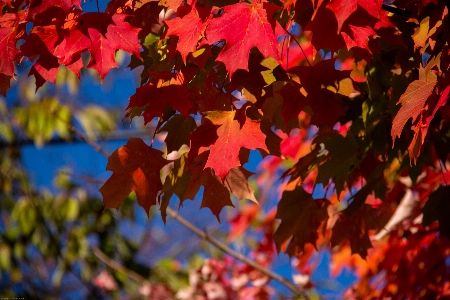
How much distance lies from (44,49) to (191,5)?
38 cm

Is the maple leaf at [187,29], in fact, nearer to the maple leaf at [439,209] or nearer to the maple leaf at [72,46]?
the maple leaf at [72,46]

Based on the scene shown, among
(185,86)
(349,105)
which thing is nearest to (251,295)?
(349,105)

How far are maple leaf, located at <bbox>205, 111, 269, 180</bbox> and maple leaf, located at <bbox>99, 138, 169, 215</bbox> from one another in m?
0.24

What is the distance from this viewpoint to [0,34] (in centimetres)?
134

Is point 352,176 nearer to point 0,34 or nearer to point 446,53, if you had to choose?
point 446,53

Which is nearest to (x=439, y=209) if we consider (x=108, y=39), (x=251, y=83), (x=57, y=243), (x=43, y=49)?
(x=251, y=83)

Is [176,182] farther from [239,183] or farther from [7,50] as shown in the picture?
[7,50]

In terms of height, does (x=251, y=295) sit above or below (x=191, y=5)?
below

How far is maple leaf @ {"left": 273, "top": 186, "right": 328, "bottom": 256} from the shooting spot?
167 centimetres

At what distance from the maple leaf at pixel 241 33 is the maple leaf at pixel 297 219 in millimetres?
638

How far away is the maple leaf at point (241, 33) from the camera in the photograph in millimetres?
1129

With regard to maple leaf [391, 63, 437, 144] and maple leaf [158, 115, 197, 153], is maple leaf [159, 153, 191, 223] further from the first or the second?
maple leaf [391, 63, 437, 144]

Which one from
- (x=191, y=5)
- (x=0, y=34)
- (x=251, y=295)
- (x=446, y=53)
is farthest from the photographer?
(x=251, y=295)

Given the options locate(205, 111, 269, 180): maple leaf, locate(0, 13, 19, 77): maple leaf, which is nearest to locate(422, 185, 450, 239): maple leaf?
locate(205, 111, 269, 180): maple leaf
